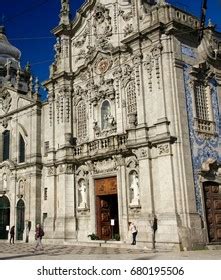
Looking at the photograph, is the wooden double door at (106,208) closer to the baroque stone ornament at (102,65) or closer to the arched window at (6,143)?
the baroque stone ornament at (102,65)

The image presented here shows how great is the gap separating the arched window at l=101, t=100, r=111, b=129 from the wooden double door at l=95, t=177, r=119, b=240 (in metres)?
3.49

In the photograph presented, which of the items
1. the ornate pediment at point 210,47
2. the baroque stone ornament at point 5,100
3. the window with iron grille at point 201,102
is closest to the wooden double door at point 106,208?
the window with iron grille at point 201,102

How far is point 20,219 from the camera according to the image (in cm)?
2970

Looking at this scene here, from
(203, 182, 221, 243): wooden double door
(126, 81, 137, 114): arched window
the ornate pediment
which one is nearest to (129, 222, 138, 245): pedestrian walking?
(203, 182, 221, 243): wooden double door

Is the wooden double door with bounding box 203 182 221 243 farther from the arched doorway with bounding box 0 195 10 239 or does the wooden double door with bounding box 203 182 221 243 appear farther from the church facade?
the arched doorway with bounding box 0 195 10 239

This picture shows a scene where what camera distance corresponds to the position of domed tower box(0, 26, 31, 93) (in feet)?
122

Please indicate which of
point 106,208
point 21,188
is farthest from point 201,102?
point 21,188

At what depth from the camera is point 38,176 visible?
29.3 metres

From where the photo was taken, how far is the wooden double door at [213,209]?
1953 cm

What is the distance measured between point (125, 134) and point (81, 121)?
504 cm

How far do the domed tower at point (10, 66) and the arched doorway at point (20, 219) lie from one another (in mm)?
11516

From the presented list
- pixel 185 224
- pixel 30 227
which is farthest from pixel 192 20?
pixel 30 227

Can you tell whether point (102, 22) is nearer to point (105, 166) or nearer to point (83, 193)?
point (105, 166)

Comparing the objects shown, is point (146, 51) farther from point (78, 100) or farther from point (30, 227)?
point (30, 227)
